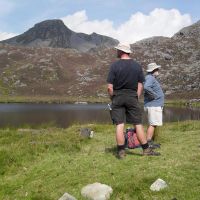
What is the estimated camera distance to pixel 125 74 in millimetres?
11969

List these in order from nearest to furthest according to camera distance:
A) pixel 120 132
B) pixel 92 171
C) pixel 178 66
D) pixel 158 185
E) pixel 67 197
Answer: pixel 67 197 < pixel 158 185 < pixel 92 171 < pixel 120 132 < pixel 178 66

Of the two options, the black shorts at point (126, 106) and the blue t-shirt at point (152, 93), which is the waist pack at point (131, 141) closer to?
the blue t-shirt at point (152, 93)

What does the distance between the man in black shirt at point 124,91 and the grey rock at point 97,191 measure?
266 cm

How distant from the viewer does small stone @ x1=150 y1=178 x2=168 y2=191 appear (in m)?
9.25

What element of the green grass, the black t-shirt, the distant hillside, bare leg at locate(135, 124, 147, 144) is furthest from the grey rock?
the distant hillside

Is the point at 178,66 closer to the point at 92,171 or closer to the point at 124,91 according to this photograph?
the point at 124,91

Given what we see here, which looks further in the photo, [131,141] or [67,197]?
[131,141]

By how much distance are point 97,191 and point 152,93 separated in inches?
228

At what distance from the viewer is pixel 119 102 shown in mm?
12039

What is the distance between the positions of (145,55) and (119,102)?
7407 inches

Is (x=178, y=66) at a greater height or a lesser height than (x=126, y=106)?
greater

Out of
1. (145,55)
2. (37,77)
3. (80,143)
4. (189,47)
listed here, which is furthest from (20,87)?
(80,143)

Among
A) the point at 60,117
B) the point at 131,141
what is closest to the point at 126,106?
the point at 131,141

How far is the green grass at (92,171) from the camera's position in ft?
31.0
